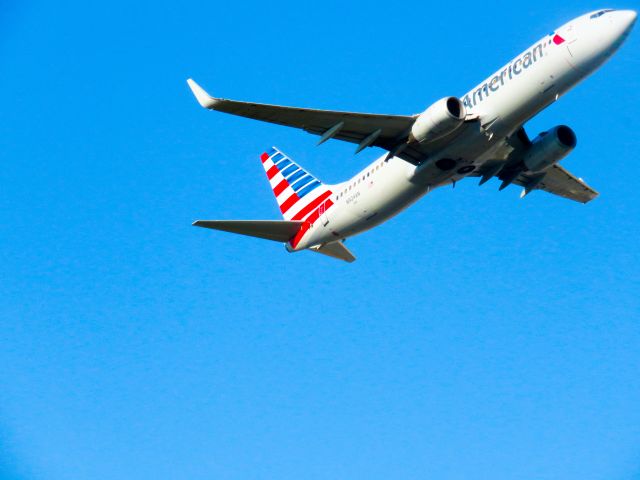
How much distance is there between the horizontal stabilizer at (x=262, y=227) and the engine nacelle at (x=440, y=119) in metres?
9.50

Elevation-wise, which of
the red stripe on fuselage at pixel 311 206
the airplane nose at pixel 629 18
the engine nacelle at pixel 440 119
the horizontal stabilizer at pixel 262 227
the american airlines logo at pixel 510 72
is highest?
the airplane nose at pixel 629 18

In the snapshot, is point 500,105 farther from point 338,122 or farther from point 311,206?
point 311,206

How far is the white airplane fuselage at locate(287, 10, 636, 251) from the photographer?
35438mm

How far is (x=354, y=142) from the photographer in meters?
39.3

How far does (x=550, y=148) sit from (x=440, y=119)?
25.8ft

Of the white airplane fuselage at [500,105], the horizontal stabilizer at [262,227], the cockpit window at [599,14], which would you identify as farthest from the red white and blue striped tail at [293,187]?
the cockpit window at [599,14]

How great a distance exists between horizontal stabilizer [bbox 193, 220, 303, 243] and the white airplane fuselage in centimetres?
327

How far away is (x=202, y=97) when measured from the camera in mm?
35562

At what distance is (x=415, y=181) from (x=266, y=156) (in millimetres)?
14680

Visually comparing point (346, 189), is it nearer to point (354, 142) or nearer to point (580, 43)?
point (354, 142)

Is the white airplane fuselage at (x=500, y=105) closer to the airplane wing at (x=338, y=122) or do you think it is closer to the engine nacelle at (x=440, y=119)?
the engine nacelle at (x=440, y=119)

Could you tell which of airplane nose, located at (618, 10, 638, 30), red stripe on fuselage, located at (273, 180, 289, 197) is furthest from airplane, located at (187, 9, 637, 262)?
red stripe on fuselage, located at (273, 180, 289, 197)

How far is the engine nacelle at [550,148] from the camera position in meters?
41.8

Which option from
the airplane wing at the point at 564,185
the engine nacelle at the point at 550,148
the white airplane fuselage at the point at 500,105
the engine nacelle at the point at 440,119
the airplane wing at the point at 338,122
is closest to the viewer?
the white airplane fuselage at the point at 500,105
